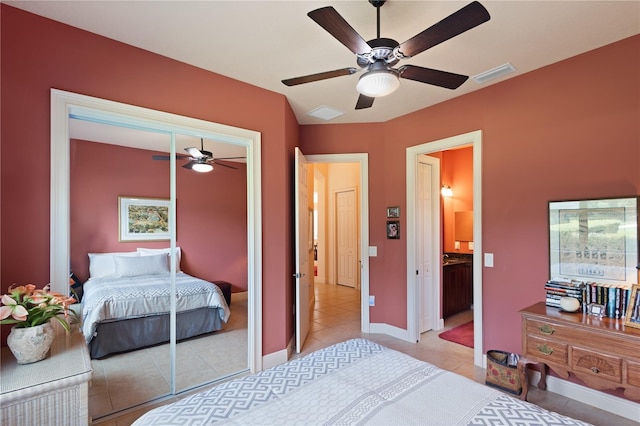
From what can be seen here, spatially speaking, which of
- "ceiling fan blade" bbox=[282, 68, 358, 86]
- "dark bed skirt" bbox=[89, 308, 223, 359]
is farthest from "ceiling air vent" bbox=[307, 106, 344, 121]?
"dark bed skirt" bbox=[89, 308, 223, 359]

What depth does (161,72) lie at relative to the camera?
2.52 metres

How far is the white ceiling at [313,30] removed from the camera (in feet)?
6.41

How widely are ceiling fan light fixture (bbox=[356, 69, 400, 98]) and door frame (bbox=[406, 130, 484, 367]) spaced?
175 centimetres

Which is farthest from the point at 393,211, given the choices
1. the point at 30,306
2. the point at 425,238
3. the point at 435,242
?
the point at 30,306

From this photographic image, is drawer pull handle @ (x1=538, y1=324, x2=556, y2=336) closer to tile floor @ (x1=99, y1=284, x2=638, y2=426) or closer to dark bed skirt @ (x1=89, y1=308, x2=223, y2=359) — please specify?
tile floor @ (x1=99, y1=284, x2=638, y2=426)

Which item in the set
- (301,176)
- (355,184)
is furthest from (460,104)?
(355,184)

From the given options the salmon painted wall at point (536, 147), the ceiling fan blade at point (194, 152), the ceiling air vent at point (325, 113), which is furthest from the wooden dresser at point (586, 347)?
the ceiling fan blade at point (194, 152)

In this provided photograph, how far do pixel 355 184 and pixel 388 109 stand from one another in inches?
134

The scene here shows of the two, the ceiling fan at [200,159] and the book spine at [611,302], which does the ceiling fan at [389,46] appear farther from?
the book spine at [611,302]

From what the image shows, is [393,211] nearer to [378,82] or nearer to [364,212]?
[364,212]

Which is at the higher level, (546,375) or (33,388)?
(33,388)

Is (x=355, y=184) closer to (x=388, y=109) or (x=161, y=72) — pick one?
(x=388, y=109)

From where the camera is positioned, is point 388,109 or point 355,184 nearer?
point 388,109

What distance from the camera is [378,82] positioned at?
6.25 ft
